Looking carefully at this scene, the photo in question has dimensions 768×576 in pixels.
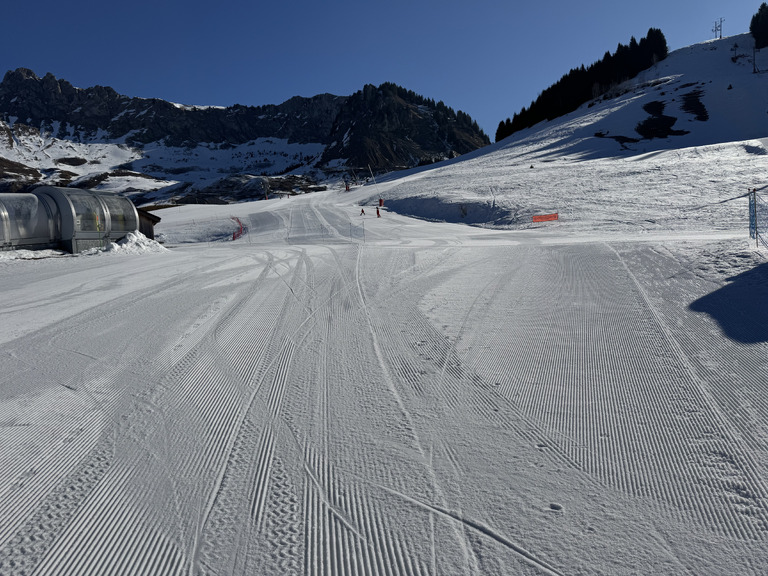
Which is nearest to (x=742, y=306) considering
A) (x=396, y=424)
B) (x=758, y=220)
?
(x=396, y=424)

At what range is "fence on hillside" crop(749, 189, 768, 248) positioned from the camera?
1061cm

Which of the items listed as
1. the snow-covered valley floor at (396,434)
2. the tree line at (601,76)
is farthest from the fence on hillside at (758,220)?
the tree line at (601,76)

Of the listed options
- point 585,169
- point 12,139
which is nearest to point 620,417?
point 585,169

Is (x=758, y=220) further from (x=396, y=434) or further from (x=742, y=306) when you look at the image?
(x=396, y=434)

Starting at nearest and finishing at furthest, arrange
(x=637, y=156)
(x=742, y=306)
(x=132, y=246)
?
1. (x=742, y=306)
2. (x=132, y=246)
3. (x=637, y=156)

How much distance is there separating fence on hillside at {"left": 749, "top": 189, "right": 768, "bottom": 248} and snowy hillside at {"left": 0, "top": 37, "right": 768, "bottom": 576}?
1.89m

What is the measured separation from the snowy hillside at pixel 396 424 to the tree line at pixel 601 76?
92.2m

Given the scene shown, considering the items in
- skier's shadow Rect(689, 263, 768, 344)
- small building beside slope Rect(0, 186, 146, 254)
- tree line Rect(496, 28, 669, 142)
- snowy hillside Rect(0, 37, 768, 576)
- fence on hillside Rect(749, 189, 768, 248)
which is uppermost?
tree line Rect(496, 28, 669, 142)

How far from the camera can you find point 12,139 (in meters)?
189

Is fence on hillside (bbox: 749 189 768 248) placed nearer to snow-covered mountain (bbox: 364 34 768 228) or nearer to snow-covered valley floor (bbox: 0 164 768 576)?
snow-covered mountain (bbox: 364 34 768 228)

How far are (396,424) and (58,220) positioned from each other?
20.6m

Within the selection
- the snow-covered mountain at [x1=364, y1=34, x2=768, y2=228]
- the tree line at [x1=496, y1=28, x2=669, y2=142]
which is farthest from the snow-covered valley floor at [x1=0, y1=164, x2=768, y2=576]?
the tree line at [x1=496, y1=28, x2=669, y2=142]

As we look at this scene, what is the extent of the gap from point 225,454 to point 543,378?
308cm

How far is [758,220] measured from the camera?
15.6 metres
